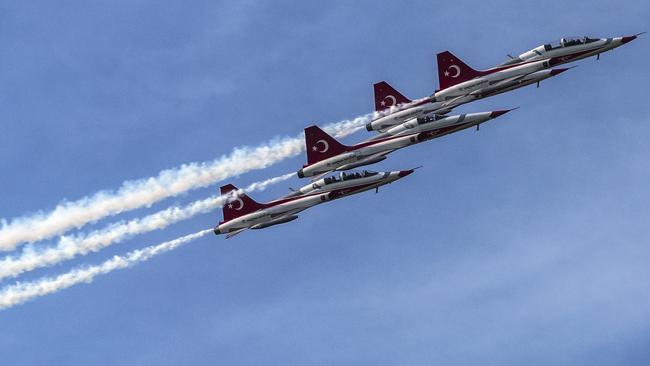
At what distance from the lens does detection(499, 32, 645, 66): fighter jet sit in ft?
427

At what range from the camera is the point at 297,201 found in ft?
413

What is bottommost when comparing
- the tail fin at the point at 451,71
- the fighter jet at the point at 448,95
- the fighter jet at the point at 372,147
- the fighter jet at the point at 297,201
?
the fighter jet at the point at 297,201

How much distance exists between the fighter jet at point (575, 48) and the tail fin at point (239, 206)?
1297 inches

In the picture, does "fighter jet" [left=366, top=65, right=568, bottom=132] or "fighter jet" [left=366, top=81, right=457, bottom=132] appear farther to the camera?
"fighter jet" [left=366, top=81, right=457, bottom=132]

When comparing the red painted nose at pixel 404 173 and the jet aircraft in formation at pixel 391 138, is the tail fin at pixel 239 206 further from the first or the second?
the red painted nose at pixel 404 173

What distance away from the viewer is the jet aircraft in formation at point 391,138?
126 meters

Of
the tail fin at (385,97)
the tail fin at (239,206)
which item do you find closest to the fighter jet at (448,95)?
the tail fin at (385,97)

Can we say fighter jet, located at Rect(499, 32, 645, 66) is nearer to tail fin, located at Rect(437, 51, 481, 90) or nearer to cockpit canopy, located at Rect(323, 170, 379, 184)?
tail fin, located at Rect(437, 51, 481, 90)

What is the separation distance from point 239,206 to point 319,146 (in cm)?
1070

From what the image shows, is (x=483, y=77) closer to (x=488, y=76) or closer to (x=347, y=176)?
(x=488, y=76)

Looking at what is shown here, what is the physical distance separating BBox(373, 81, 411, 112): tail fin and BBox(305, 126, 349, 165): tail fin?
10.1m

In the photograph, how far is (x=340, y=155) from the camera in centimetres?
12800

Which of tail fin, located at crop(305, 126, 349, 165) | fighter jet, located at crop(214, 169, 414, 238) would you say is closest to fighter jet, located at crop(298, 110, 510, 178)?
tail fin, located at crop(305, 126, 349, 165)

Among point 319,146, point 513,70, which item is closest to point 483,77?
point 513,70
